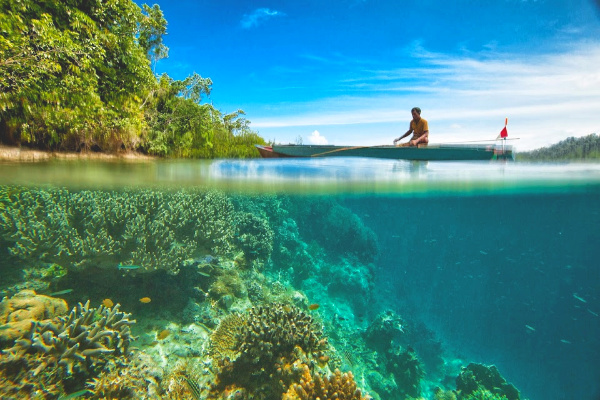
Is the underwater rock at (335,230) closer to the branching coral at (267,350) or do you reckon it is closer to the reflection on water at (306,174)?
the reflection on water at (306,174)

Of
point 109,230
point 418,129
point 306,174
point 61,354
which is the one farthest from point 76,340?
point 418,129

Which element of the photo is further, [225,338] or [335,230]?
[335,230]

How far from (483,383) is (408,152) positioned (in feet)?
32.1

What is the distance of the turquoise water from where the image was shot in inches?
326

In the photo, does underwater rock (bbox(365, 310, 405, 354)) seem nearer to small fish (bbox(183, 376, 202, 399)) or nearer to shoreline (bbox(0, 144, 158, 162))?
small fish (bbox(183, 376, 202, 399))

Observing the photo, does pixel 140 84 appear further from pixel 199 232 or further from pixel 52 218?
pixel 199 232

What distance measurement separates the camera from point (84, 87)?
9.14 m

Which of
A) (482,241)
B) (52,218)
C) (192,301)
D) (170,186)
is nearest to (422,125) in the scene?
(192,301)

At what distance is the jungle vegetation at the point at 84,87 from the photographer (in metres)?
7.61

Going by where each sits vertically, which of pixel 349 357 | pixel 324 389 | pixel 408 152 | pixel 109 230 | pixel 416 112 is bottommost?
pixel 349 357

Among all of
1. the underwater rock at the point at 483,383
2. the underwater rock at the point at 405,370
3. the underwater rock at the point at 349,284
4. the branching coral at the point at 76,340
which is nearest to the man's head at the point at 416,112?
the underwater rock at the point at 349,284

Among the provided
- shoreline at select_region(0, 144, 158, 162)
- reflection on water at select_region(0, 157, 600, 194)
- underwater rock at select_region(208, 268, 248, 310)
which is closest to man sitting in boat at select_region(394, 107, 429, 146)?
reflection on water at select_region(0, 157, 600, 194)

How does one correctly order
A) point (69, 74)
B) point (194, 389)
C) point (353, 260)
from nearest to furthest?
1. point (194, 389)
2. point (69, 74)
3. point (353, 260)

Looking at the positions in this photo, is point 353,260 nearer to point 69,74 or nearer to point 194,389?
point 194,389
